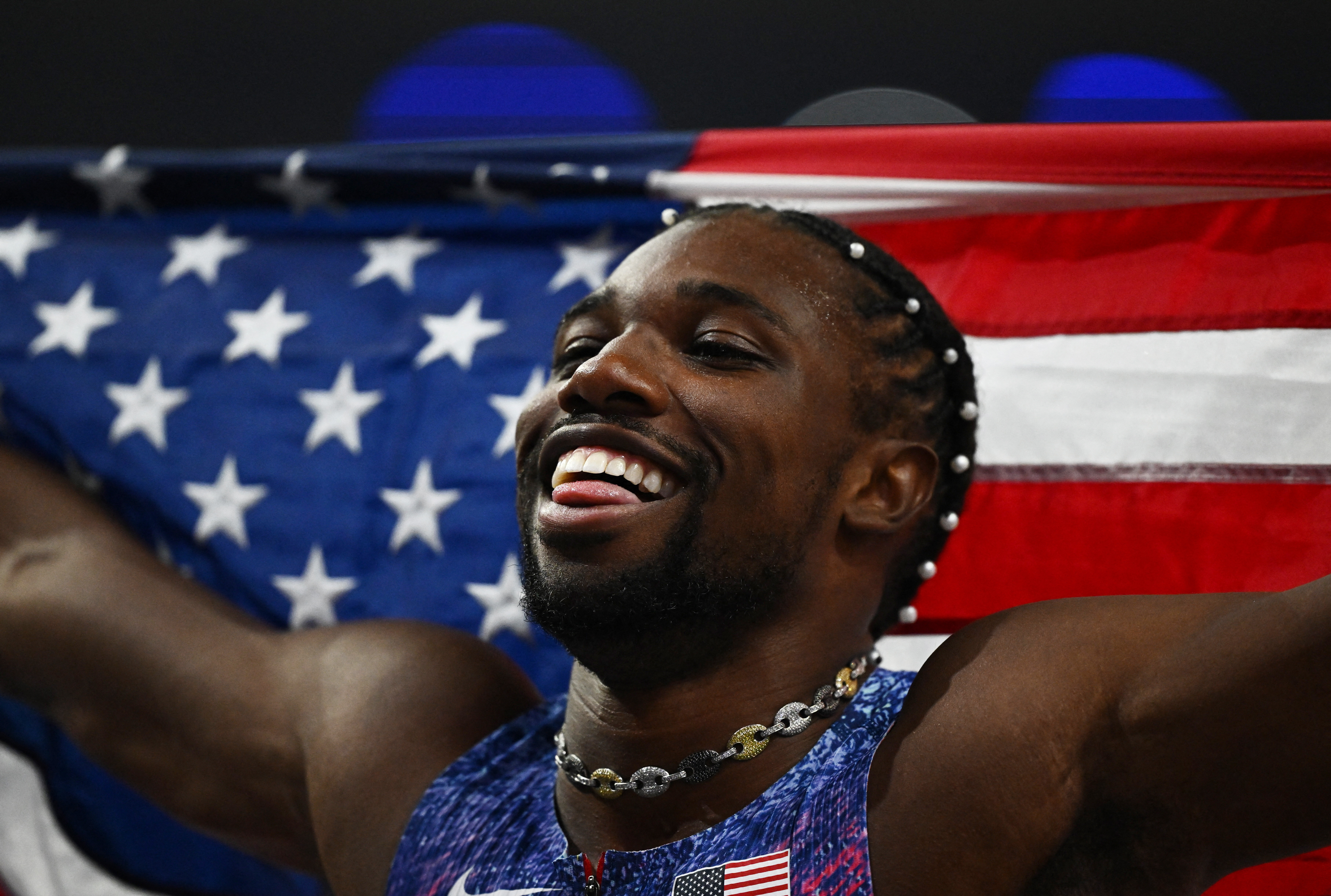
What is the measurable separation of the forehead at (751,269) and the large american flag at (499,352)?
56 cm

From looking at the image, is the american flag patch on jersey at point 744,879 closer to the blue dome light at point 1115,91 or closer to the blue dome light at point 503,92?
the blue dome light at point 1115,91

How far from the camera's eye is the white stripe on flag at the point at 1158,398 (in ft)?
7.43

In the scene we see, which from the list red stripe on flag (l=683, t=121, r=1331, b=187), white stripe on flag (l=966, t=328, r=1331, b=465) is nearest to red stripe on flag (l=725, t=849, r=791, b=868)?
white stripe on flag (l=966, t=328, r=1331, b=465)

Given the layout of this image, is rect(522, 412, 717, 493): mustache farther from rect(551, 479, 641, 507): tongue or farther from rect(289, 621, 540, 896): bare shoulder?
rect(289, 621, 540, 896): bare shoulder

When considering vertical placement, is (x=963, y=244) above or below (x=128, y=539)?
above

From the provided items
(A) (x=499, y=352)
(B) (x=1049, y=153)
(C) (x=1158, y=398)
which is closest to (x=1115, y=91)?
(B) (x=1049, y=153)

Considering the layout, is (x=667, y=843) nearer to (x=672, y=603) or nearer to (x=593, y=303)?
(x=672, y=603)

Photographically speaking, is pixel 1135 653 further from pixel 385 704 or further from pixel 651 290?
pixel 385 704

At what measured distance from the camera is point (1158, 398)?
94.4 inches

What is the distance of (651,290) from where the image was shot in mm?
2082

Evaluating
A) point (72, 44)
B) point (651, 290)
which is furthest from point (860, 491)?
point (72, 44)

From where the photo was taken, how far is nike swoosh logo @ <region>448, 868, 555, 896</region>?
1.90 metres

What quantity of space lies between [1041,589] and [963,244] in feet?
2.55

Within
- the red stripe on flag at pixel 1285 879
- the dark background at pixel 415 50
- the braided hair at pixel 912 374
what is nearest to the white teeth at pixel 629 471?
the braided hair at pixel 912 374
